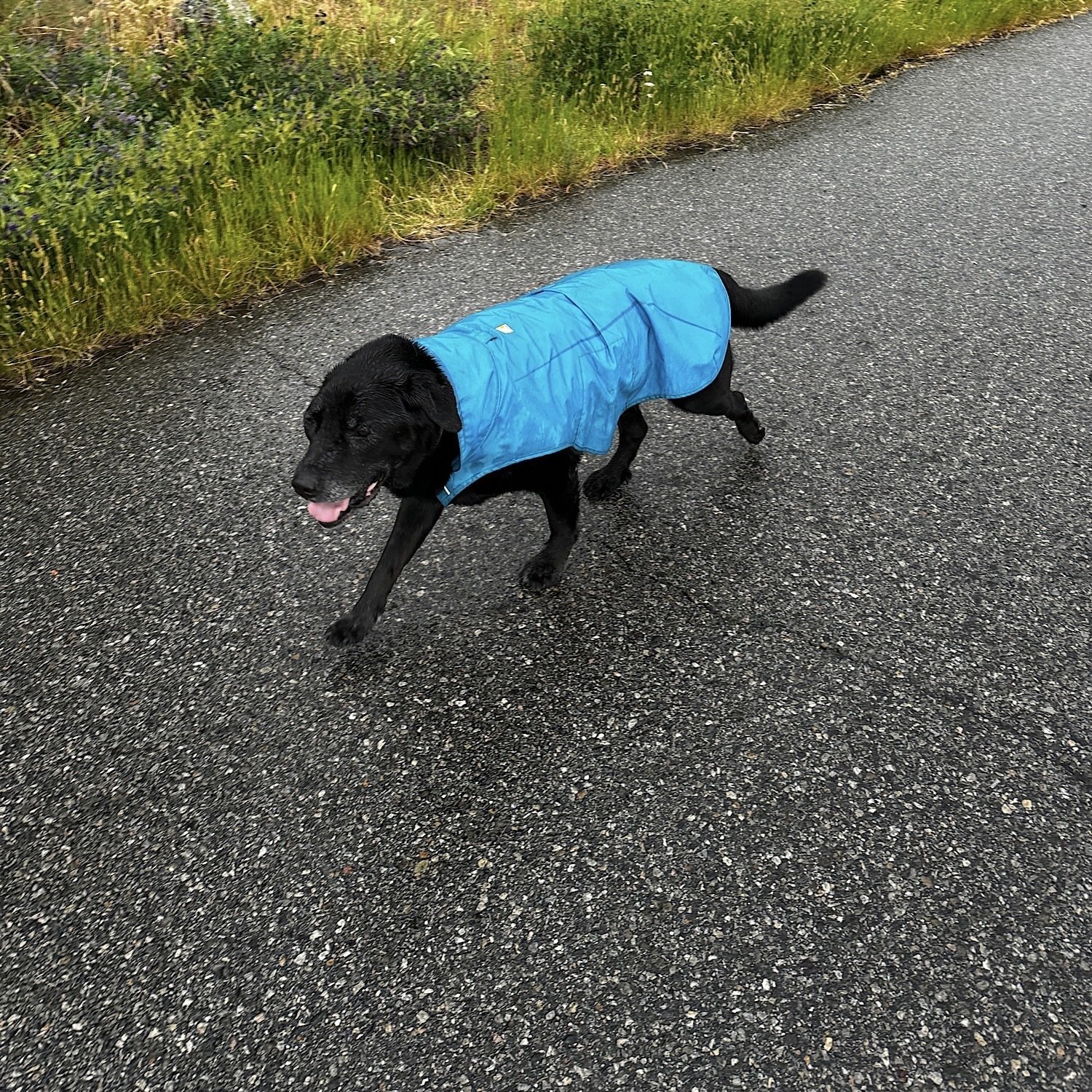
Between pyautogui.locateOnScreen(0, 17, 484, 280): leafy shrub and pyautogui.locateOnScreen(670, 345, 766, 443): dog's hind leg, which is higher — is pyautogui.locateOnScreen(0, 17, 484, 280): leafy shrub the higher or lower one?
the higher one

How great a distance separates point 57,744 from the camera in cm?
251

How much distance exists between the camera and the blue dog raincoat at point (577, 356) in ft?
8.08

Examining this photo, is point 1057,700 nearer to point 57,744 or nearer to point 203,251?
point 57,744

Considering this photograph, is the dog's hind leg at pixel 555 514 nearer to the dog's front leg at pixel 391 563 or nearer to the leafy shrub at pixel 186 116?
the dog's front leg at pixel 391 563

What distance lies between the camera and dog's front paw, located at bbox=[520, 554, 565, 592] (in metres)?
2.92

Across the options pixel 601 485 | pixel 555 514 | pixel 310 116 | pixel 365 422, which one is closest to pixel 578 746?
pixel 555 514

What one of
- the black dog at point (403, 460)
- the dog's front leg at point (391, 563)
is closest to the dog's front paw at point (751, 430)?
the black dog at point (403, 460)

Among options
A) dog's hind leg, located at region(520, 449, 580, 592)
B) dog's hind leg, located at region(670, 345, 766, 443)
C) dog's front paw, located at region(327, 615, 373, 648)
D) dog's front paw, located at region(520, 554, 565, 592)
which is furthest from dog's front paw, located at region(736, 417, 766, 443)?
dog's front paw, located at region(327, 615, 373, 648)

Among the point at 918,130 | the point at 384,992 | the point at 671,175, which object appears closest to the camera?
the point at 384,992

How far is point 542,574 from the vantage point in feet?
9.59

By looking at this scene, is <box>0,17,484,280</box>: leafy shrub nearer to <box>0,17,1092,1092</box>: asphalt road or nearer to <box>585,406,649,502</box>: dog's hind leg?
<box>0,17,1092,1092</box>: asphalt road

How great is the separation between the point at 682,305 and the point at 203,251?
275 cm

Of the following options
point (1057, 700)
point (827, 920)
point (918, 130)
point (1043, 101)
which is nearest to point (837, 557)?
point (1057, 700)

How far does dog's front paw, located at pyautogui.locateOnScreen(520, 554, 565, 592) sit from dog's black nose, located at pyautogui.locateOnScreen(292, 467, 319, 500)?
34.6 inches
